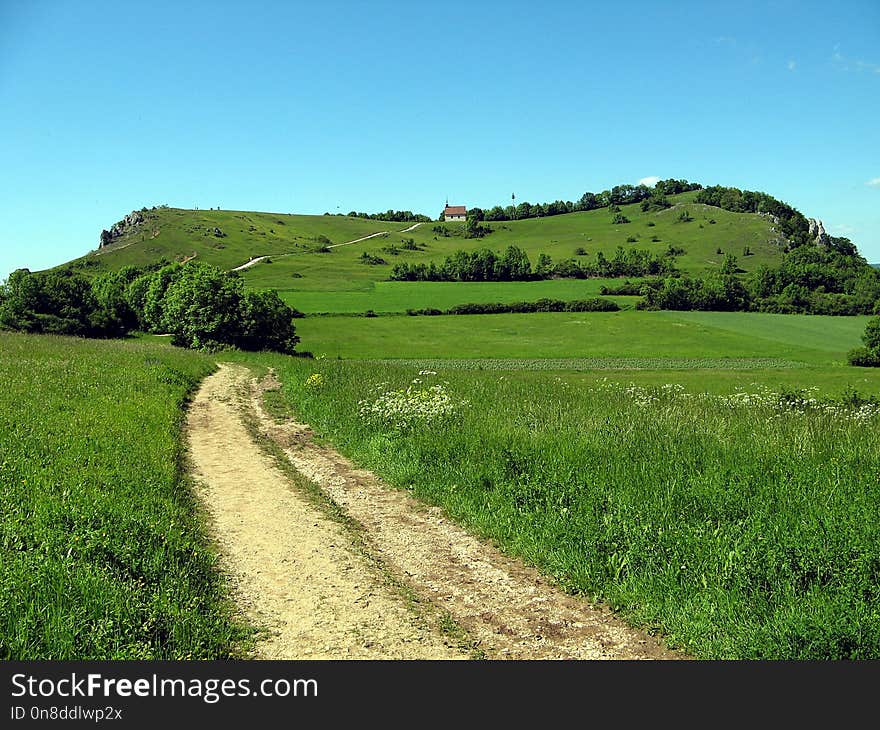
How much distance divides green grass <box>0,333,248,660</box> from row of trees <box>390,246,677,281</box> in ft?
408

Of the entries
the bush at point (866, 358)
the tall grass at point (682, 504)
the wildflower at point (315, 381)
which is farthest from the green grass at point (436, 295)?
the tall grass at point (682, 504)

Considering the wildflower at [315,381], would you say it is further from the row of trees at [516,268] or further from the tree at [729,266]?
the tree at [729,266]

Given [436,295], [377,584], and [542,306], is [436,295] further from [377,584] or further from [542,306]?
[377,584]

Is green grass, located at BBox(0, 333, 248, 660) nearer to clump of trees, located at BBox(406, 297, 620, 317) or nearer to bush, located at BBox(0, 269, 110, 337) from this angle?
bush, located at BBox(0, 269, 110, 337)

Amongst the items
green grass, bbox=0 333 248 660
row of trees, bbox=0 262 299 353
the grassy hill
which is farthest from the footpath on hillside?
the grassy hill

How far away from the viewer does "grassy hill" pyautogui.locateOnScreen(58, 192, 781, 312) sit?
11375 cm

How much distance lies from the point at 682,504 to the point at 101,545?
755 cm

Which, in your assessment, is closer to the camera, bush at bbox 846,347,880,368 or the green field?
the green field

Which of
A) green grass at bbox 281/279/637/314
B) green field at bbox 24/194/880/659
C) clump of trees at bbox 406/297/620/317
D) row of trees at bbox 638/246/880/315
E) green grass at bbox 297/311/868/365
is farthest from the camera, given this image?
row of trees at bbox 638/246/880/315

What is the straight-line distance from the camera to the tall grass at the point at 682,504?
6664mm

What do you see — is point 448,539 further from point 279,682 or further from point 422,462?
point 279,682

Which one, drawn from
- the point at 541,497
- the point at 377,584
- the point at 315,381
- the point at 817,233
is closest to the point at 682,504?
the point at 541,497

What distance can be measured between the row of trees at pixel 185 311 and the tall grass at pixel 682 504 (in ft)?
114

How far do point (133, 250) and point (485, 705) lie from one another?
176 meters
